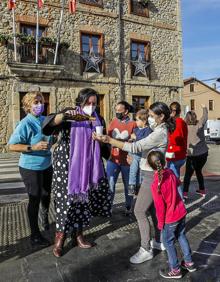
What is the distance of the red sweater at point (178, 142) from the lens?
17.4 feet

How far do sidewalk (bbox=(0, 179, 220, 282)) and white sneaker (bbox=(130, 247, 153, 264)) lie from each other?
55mm

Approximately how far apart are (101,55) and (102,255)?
51.1 feet

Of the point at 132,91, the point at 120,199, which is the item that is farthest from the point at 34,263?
the point at 132,91

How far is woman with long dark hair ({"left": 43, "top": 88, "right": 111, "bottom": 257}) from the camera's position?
3572 mm

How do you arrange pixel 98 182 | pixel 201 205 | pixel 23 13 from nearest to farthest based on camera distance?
pixel 98 182
pixel 201 205
pixel 23 13

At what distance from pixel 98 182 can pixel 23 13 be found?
14.4 metres

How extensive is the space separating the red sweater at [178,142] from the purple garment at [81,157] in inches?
77.6

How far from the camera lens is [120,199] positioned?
636cm

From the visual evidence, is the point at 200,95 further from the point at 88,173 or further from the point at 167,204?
the point at 167,204

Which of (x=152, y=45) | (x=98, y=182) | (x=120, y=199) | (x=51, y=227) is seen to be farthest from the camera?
(x=152, y=45)

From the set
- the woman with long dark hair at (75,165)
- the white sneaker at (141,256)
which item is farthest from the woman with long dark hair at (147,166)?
the woman with long dark hair at (75,165)

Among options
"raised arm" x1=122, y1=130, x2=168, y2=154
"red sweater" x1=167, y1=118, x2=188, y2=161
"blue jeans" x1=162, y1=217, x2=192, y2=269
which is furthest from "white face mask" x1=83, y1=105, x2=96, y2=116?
"red sweater" x1=167, y1=118, x2=188, y2=161

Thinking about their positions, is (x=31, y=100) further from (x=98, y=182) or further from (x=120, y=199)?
(x=120, y=199)

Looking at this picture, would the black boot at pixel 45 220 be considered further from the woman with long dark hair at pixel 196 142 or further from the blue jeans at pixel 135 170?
the woman with long dark hair at pixel 196 142
